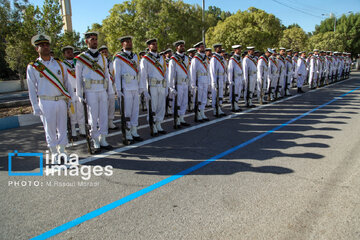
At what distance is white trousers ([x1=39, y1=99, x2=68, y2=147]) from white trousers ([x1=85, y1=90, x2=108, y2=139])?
50 centimetres

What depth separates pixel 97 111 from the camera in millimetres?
5301

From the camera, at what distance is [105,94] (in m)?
5.39

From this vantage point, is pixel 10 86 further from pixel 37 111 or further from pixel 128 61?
pixel 37 111

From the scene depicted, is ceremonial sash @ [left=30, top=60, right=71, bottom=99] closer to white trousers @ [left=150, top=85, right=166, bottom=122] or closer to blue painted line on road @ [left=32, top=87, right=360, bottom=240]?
white trousers @ [left=150, top=85, right=166, bottom=122]

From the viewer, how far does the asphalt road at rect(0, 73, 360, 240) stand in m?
2.76

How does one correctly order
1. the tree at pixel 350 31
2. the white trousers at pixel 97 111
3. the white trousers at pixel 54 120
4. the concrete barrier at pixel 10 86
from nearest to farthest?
1. the white trousers at pixel 54 120
2. the white trousers at pixel 97 111
3. the concrete barrier at pixel 10 86
4. the tree at pixel 350 31

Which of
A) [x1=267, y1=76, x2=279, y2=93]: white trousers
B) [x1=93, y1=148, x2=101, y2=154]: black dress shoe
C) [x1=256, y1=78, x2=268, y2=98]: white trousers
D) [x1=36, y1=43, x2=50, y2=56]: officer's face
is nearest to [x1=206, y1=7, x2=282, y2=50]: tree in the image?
[x1=267, y1=76, x2=279, y2=93]: white trousers

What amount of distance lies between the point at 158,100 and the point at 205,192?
132 inches

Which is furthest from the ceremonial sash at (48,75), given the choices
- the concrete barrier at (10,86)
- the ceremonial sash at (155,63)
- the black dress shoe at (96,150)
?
the concrete barrier at (10,86)

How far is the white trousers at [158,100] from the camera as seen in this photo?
20.7 ft

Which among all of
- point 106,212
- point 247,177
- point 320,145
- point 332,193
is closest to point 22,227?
point 106,212

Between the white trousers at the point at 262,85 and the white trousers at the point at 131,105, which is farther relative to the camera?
the white trousers at the point at 262,85

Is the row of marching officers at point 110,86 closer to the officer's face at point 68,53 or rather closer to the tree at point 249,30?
the officer's face at point 68,53

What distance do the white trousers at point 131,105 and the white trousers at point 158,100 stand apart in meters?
0.49
